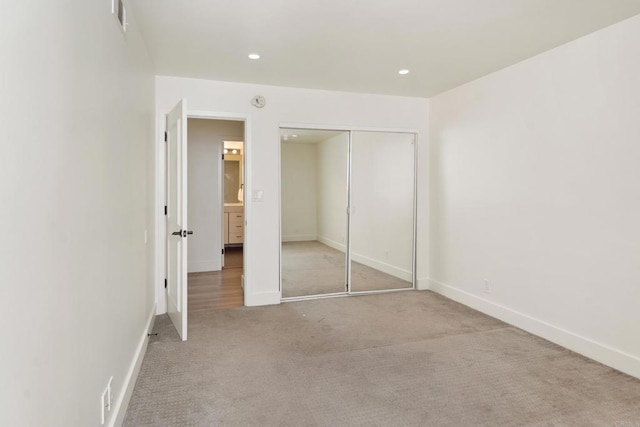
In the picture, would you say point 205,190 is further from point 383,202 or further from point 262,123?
point 383,202

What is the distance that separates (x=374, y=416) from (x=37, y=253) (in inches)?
74.7

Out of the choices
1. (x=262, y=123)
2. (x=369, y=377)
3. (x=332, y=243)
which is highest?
(x=262, y=123)

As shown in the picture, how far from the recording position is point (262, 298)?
14.4 ft

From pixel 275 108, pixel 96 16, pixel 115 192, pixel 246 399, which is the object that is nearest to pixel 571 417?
pixel 246 399

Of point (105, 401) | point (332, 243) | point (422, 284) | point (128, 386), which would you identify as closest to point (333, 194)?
point (332, 243)

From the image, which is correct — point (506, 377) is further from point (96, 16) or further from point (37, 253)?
point (96, 16)

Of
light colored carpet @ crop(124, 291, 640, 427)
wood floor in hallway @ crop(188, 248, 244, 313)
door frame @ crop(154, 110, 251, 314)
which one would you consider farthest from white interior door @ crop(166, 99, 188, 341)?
wood floor in hallway @ crop(188, 248, 244, 313)

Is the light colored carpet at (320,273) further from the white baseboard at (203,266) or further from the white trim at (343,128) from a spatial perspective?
the white baseboard at (203,266)

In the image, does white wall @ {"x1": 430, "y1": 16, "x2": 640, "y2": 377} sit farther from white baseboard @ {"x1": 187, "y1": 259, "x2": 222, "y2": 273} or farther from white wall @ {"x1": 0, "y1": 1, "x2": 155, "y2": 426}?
white baseboard @ {"x1": 187, "y1": 259, "x2": 222, "y2": 273}

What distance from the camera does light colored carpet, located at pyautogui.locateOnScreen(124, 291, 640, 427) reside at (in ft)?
7.30

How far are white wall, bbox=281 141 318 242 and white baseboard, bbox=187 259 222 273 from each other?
2.08 m

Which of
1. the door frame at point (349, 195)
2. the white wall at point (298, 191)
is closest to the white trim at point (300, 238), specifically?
the white wall at point (298, 191)

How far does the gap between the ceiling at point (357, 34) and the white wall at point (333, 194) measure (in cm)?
98

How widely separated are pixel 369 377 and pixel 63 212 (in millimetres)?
2143
